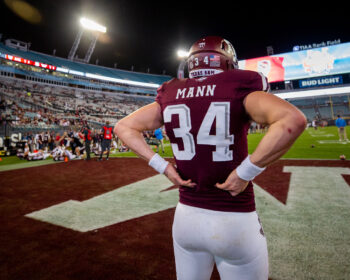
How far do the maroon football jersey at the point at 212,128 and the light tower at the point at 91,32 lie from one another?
38.8 meters

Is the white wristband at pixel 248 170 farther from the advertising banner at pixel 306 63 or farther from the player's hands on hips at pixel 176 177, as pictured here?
the advertising banner at pixel 306 63

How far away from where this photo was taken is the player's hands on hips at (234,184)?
3.49 ft

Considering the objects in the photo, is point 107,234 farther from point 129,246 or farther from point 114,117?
point 114,117

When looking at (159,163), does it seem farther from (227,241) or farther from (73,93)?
(73,93)

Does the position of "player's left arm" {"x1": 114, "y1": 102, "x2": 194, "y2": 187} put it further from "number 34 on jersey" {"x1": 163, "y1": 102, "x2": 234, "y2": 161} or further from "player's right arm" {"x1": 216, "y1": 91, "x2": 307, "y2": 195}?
"player's right arm" {"x1": 216, "y1": 91, "x2": 307, "y2": 195}

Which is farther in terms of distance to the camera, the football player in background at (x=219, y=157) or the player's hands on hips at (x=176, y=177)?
the player's hands on hips at (x=176, y=177)

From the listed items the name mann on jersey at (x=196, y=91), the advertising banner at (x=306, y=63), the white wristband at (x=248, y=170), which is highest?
the advertising banner at (x=306, y=63)

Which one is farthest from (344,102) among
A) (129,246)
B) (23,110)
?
(23,110)

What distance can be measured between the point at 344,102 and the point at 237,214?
5524 cm

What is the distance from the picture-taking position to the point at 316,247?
2393mm

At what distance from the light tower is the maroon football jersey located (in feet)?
127

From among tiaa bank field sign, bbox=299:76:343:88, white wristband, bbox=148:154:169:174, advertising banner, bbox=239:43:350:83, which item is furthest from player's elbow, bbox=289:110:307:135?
tiaa bank field sign, bbox=299:76:343:88

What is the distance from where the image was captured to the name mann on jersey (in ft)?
3.60

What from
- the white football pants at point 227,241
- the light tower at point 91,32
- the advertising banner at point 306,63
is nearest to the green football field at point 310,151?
the white football pants at point 227,241
